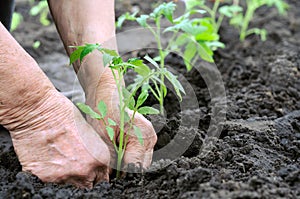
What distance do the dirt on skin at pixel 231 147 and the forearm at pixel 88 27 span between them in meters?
0.32

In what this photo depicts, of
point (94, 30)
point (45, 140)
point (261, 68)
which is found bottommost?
point (261, 68)

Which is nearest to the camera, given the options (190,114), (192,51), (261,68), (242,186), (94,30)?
(242,186)

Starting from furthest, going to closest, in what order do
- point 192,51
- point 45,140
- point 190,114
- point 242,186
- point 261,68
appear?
point 261,68
point 192,51
point 190,114
point 45,140
point 242,186

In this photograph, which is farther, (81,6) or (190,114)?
(190,114)

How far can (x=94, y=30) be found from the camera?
73.9 inches

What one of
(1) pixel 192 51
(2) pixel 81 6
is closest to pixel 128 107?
(2) pixel 81 6

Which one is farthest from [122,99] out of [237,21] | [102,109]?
[237,21]

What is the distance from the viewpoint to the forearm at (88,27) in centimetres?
183

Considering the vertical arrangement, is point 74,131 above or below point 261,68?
above

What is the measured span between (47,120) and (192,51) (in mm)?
1020

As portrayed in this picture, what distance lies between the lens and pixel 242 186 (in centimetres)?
134

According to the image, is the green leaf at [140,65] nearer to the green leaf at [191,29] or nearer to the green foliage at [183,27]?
the green foliage at [183,27]

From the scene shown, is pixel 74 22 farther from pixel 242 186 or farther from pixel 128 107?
pixel 242 186

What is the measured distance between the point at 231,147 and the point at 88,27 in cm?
72
